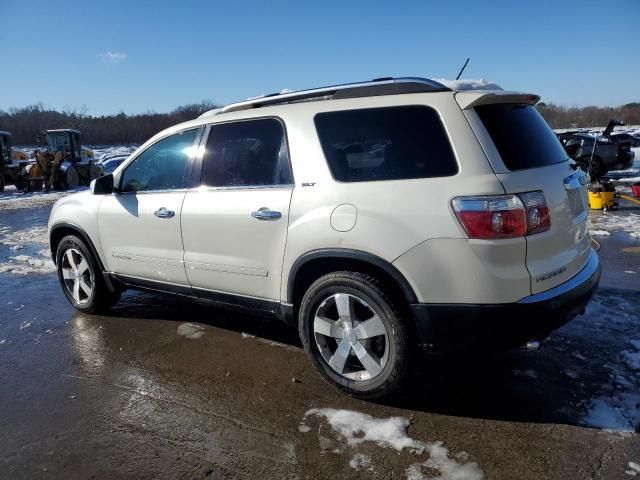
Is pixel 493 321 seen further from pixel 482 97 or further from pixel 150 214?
pixel 150 214

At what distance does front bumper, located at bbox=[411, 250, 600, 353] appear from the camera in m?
2.60

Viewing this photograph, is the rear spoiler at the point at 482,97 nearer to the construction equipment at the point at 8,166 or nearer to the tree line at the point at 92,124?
the construction equipment at the point at 8,166

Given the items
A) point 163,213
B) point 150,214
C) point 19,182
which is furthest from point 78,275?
point 19,182

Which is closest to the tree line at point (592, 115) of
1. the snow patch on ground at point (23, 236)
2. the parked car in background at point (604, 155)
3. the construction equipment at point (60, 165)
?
the parked car in background at point (604, 155)

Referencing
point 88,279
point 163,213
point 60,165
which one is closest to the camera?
point 163,213

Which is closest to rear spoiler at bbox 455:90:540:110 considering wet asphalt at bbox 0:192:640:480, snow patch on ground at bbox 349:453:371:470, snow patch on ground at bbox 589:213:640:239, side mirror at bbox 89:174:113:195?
wet asphalt at bbox 0:192:640:480

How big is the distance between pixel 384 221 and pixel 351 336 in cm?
79

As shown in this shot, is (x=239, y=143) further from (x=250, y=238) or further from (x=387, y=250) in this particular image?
(x=387, y=250)

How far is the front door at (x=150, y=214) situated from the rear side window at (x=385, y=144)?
4.69ft

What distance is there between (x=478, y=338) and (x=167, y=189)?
110 inches

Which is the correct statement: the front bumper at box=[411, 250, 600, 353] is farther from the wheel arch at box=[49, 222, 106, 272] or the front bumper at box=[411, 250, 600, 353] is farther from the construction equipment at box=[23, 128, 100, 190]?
the construction equipment at box=[23, 128, 100, 190]

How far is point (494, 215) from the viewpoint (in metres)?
2.55

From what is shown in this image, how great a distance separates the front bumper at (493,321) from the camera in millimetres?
2596

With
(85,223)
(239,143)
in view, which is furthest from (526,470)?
(85,223)
